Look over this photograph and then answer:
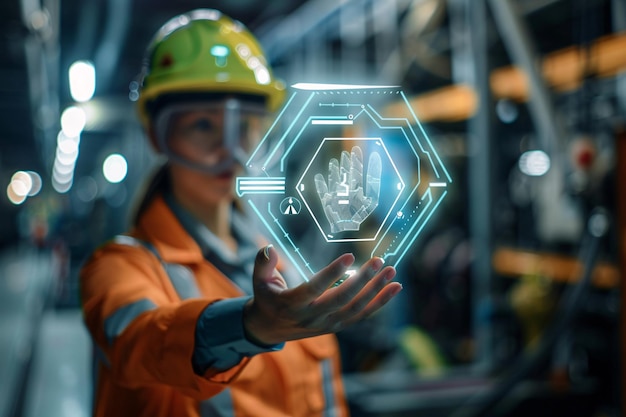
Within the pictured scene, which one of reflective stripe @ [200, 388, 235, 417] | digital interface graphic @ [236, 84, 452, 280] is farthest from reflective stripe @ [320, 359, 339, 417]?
digital interface graphic @ [236, 84, 452, 280]

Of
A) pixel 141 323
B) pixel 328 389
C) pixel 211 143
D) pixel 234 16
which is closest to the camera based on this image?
pixel 141 323

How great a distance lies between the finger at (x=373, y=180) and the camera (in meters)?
0.58

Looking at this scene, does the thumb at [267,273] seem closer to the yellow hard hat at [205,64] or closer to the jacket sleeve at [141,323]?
the jacket sleeve at [141,323]

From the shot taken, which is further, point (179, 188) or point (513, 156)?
point (513, 156)

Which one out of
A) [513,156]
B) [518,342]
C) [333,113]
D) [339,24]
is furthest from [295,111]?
[513,156]

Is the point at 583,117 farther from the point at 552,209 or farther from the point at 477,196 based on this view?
the point at 552,209

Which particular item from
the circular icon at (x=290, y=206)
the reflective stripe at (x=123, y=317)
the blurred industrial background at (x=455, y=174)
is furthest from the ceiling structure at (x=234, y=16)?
the reflective stripe at (x=123, y=317)

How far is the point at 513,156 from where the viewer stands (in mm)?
4543

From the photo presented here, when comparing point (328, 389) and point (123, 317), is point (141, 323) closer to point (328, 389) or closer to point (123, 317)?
point (123, 317)

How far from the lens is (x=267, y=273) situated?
0.53 meters

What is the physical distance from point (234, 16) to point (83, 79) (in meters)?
0.41

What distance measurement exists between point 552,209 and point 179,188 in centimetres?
316

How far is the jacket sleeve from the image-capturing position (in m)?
0.65

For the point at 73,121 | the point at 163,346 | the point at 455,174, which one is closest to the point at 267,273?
the point at 163,346
